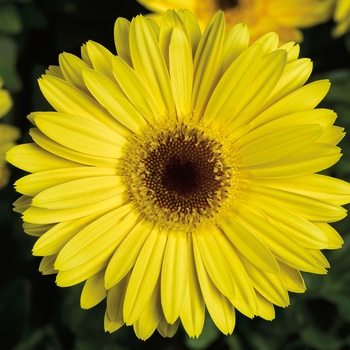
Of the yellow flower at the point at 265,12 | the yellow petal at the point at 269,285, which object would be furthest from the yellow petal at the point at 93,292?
the yellow flower at the point at 265,12

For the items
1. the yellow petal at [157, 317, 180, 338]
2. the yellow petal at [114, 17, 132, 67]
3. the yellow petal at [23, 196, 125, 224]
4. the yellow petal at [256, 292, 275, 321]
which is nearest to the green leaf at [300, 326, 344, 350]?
the yellow petal at [256, 292, 275, 321]

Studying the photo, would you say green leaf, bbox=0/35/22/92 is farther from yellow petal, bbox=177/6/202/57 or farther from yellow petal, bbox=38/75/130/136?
yellow petal, bbox=177/6/202/57

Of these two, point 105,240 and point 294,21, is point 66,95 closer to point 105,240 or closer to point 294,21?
point 105,240

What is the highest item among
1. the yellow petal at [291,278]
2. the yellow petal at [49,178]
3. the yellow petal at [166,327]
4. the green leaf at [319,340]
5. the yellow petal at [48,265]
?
the yellow petal at [49,178]

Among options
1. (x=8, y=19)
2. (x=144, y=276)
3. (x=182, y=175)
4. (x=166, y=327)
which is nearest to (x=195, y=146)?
(x=182, y=175)

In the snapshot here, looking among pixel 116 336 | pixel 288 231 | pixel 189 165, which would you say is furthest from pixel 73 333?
pixel 288 231

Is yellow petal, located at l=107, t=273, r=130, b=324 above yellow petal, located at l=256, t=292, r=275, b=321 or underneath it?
above

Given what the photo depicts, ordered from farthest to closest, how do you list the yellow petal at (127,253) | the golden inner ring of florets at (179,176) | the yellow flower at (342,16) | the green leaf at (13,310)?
the green leaf at (13,310) → the yellow flower at (342,16) → the golden inner ring of florets at (179,176) → the yellow petal at (127,253)

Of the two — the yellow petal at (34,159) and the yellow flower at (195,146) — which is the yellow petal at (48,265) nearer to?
the yellow flower at (195,146)
